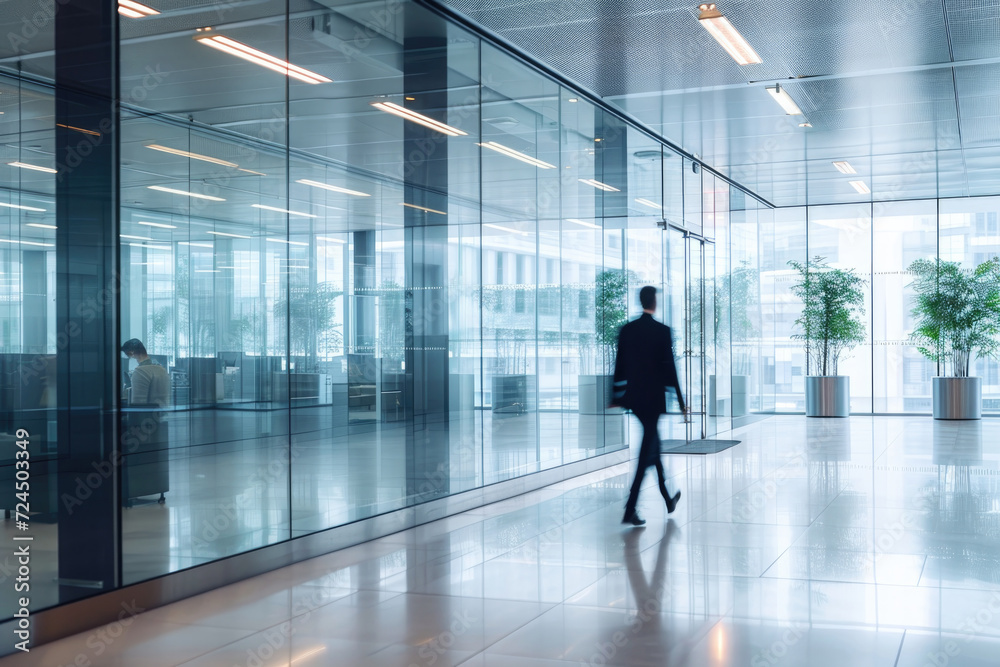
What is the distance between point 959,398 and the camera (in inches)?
710

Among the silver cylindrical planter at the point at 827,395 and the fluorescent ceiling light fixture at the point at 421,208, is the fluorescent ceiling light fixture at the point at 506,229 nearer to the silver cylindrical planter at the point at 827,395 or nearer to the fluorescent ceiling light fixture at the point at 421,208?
the fluorescent ceiling light fixture at the point at 421,208

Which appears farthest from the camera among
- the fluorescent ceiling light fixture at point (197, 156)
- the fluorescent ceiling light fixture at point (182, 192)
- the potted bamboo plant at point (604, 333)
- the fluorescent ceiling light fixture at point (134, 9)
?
the potted bamboo plant at point (604, 333)

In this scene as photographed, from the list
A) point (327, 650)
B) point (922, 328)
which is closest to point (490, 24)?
point (327, 650)

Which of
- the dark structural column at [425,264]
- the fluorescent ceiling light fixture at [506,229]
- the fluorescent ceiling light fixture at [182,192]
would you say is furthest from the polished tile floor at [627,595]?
the fluorescent ceiling light fixture at [182,192]

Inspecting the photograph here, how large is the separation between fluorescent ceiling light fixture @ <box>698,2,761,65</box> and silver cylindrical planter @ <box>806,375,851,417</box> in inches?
459

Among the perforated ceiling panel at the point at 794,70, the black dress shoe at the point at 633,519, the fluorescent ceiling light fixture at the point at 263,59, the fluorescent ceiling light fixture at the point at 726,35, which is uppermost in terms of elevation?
the perforated ceiling panel at the point at 794,70

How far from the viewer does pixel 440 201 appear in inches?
316

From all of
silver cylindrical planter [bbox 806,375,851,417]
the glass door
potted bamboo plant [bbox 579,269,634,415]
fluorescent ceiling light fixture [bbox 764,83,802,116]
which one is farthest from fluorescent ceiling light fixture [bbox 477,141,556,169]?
silver cylindrical planter [bbox 806,375,851,417]

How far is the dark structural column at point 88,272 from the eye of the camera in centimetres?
491

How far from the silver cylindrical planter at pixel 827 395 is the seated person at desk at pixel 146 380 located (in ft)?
47.4

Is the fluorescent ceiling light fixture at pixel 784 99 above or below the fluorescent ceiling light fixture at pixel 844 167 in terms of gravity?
below

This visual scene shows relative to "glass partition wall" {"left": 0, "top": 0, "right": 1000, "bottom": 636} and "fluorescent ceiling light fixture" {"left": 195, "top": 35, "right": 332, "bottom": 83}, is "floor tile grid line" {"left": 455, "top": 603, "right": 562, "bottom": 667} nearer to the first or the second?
"glass partition wall" {"left": 0, "top": 0, "right": 1000, "bottom": 636}

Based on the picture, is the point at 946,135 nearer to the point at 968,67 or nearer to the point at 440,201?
the point at 968,67

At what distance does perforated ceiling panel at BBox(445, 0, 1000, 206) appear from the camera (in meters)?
7.96
